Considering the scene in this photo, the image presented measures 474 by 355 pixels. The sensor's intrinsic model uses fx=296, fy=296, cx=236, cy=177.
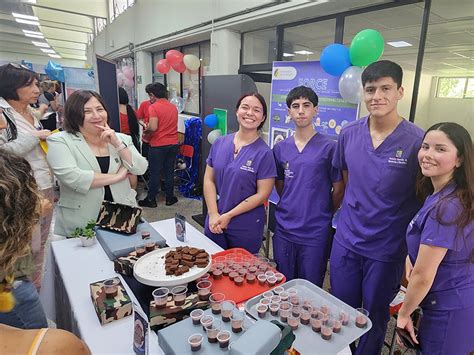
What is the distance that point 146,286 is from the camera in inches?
44.9

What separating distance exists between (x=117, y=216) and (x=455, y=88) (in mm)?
3232

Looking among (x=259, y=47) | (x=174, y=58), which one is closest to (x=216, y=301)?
(x=259, y=47)

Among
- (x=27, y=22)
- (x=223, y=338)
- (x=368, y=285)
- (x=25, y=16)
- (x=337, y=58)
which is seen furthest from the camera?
(x=27, y=22)

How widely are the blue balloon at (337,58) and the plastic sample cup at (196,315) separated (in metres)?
2.16

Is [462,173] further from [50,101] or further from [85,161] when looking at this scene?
[50,101]

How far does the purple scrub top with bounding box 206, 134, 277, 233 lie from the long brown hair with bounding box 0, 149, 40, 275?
1.10m

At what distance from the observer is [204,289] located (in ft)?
3.36

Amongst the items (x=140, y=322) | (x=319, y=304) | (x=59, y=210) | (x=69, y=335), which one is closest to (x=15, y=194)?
(x=69, y=335)

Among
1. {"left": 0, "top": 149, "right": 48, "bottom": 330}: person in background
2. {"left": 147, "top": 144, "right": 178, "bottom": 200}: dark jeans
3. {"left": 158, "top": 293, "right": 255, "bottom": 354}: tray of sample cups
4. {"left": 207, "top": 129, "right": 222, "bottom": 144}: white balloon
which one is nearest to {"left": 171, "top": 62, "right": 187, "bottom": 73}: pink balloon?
{"left": 147, "top": 144, "right": 178, "bottom": 200}: dark jeans

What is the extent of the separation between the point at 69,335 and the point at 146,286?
1.48ft

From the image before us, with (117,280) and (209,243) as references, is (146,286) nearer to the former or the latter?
(117,280)

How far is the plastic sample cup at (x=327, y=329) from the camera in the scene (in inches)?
34.9

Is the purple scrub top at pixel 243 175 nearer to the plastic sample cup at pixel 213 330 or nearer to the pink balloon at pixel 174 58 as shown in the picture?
the plastic sample cup at pixel 213 330

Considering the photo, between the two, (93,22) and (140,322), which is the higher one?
(93,22)
